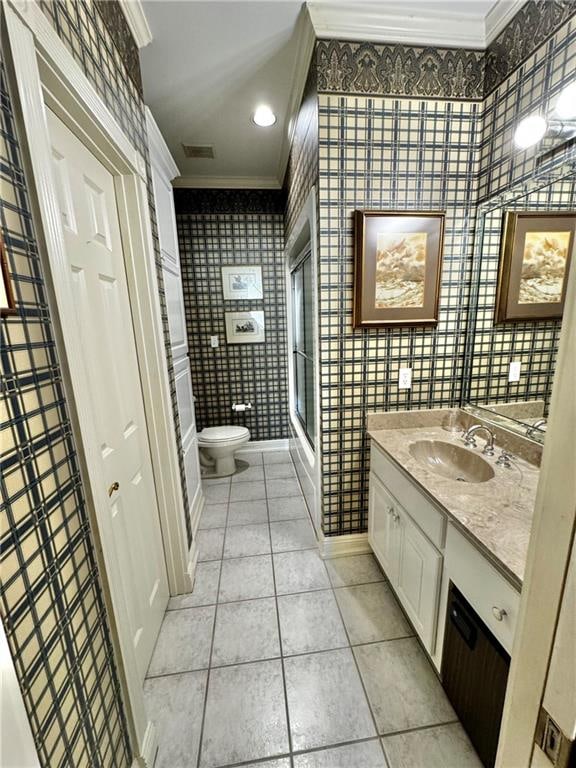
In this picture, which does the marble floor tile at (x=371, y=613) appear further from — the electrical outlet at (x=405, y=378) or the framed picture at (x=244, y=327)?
the framed picture at (x=244, y=327)

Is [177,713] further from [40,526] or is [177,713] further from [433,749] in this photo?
[40,526]

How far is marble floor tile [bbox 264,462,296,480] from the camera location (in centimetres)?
307

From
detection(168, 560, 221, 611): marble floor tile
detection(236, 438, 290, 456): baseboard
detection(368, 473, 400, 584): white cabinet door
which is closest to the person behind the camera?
detection(368, 473, 400, 584): white cabinet door

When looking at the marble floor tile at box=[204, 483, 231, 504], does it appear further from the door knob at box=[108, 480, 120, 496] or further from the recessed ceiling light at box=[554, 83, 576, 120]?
the recessed ceiling light at box=[554, 83, 576, 120]

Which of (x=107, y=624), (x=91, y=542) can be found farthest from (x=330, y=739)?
(x=91, y=542)

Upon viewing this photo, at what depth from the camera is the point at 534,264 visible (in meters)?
1.39

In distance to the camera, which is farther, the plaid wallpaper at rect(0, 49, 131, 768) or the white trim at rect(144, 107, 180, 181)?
the white trim at rect(144, 107, 180, 181)

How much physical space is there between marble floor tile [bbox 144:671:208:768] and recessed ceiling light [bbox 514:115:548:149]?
2663mm

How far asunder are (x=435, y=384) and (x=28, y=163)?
1.92 m

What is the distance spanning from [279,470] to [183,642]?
5.74 feet

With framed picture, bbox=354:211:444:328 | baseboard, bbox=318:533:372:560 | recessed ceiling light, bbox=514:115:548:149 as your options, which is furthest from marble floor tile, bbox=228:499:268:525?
recessed ceiling light, bbox=514:115:548:149

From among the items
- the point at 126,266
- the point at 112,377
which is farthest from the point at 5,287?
the point at 126,266

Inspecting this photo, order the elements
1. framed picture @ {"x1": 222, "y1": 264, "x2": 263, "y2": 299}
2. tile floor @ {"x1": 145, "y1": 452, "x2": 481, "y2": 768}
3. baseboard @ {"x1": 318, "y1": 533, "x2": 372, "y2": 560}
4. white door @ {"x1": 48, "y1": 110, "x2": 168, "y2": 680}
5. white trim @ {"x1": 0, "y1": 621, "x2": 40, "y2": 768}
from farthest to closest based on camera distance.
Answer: framed picture @ {"x1": 222, "y1": 264, "x2": 263, "y2": 299}
baseboard @ {"x1": 318, "y1": 533, "x2": 372, "y2": 560}
tile floor @ {"x1": 145, "y1": 452, "x2": 481, "y2": 768}
white door @ {"x1": 48, "y1": 110, "x2": 168, "y2": 680}
white trim @ {"x1": 0, "y1": 621, "x2": 40, "y2": 768}

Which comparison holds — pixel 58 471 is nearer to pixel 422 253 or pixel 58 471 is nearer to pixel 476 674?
Result: pixel 476 674
